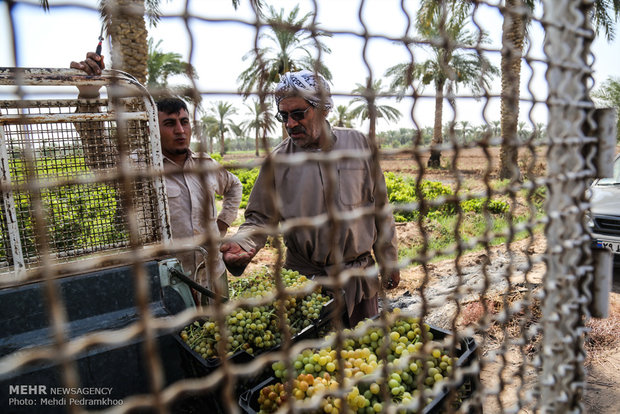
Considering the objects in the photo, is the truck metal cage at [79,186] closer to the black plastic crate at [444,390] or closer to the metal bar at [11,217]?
the metal bar at [11,217]

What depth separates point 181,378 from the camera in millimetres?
2174

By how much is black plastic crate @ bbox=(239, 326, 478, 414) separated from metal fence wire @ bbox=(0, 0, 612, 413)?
0.01m

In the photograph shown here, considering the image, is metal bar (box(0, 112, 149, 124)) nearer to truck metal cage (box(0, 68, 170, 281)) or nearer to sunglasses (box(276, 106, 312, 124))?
truck metal cage (box(0, 68, 170, 281))

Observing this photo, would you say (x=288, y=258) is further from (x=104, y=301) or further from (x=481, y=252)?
(x=481, y=252)

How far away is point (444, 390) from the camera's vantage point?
151cm

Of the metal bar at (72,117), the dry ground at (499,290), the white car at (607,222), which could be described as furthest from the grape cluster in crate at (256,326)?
the white car at (607,222)

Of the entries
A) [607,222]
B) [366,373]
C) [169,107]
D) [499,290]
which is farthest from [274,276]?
[607,222]

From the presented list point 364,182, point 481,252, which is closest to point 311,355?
point 364,182

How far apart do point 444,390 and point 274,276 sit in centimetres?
92

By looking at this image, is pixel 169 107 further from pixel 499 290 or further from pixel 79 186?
pixel 499 290

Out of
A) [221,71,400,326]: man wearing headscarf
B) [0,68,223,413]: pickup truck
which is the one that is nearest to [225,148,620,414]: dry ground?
[221,71,400,326]: man wearing headscarf

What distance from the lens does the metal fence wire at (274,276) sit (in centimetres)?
74

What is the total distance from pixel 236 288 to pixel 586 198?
1.89m

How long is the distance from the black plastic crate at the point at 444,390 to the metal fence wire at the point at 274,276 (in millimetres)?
10
